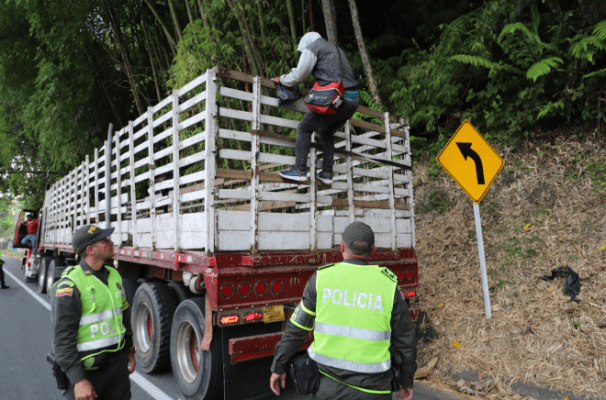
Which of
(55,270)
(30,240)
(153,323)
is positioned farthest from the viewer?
(30,240)

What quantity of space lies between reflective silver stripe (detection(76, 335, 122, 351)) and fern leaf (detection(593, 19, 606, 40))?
6331 millimetres

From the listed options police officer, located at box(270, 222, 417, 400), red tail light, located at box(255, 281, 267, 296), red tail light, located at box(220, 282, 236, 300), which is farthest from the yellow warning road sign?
police officer, located at box(270, 222, 417, 400)

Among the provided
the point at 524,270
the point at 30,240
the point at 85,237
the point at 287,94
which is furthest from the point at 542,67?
the point at 30,240

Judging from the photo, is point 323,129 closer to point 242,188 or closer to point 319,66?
point 319,66

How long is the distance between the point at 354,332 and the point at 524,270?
13.5 feet

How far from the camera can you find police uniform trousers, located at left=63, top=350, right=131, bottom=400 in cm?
261

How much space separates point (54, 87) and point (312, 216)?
11.5m

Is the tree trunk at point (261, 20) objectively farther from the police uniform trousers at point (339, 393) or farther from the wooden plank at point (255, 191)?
the police uniform trousers at point (339, 393)

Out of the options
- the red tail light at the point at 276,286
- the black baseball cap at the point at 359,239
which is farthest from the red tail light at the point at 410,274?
the black baseball cap at the point at 359,239

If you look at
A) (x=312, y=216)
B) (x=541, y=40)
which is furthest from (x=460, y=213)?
(x=312, y=216)

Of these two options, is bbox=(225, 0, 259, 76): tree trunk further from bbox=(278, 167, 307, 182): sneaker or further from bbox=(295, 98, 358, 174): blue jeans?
bbox=(278, 167, 307, 182): sneaker

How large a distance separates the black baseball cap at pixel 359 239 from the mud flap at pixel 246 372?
1.68m

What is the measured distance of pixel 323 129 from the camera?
13.8 feet

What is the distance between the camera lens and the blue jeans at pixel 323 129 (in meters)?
4.06
